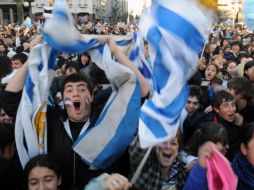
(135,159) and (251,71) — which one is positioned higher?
(135,159)

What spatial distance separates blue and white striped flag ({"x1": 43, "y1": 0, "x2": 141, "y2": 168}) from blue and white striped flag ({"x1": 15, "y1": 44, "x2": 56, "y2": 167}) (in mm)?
142

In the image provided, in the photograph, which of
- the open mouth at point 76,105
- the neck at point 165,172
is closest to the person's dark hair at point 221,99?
the neck at point 165,172

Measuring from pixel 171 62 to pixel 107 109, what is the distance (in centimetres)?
64

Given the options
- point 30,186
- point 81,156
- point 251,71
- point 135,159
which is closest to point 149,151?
point 135,159

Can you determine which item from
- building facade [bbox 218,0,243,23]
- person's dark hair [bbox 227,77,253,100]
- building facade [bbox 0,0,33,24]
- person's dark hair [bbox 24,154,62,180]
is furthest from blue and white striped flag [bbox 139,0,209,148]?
building facade [bbox 0,0,33,24]

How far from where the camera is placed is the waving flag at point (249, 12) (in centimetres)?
286

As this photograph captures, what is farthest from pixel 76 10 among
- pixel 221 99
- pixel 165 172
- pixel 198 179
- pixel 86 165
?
pixel 198 179

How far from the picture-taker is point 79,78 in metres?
2.69

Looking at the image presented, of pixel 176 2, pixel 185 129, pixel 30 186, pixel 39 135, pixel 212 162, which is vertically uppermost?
pixel 176 2

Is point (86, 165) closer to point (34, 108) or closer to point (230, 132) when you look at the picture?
point (34, 108)

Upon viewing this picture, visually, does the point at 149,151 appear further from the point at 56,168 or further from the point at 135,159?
the point at 56,168

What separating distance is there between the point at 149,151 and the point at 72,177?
1.69ft

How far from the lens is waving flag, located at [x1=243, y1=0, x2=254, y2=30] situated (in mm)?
2863

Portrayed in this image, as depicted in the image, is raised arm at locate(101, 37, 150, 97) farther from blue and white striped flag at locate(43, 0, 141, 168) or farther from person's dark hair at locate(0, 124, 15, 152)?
person's dark hair at locate(0, 124, 15, 152)
